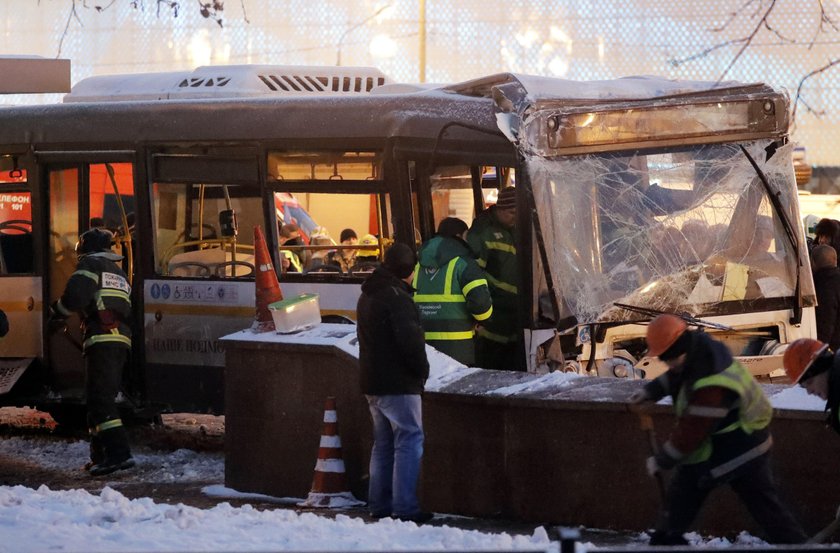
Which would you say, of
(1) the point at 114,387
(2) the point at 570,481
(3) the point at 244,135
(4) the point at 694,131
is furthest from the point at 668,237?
(1) the point at 114,387

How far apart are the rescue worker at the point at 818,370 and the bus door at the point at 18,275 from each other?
7.92 meters

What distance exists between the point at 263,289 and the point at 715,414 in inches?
183

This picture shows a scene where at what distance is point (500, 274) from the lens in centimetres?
1038

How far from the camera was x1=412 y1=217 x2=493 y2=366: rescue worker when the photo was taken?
973 centimetres

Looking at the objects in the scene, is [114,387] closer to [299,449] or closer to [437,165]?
[299,449]

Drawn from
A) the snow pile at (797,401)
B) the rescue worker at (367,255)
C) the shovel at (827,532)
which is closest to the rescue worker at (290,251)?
the rescue worker at (367,255)

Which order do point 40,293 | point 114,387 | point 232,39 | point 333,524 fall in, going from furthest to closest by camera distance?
point 232,39 → point 40,293 → point 114,387 → point 333,524

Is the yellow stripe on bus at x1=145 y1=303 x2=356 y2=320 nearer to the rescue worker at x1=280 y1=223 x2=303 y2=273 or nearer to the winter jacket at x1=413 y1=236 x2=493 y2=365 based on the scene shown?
the rescue worker at x1=280 y1=223 x2=303 y2=273

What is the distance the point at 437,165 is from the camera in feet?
36.3

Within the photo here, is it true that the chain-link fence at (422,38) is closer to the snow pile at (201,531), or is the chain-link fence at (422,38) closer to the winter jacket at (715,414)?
the snow pile at (201,531)

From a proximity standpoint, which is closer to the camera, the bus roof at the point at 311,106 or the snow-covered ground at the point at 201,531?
the snow-covered ground at the point at 201,531

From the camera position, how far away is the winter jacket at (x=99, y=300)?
11305 mm

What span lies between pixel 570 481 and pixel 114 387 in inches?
Answer: 177

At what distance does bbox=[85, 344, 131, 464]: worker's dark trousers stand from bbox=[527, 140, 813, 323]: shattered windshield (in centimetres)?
378
